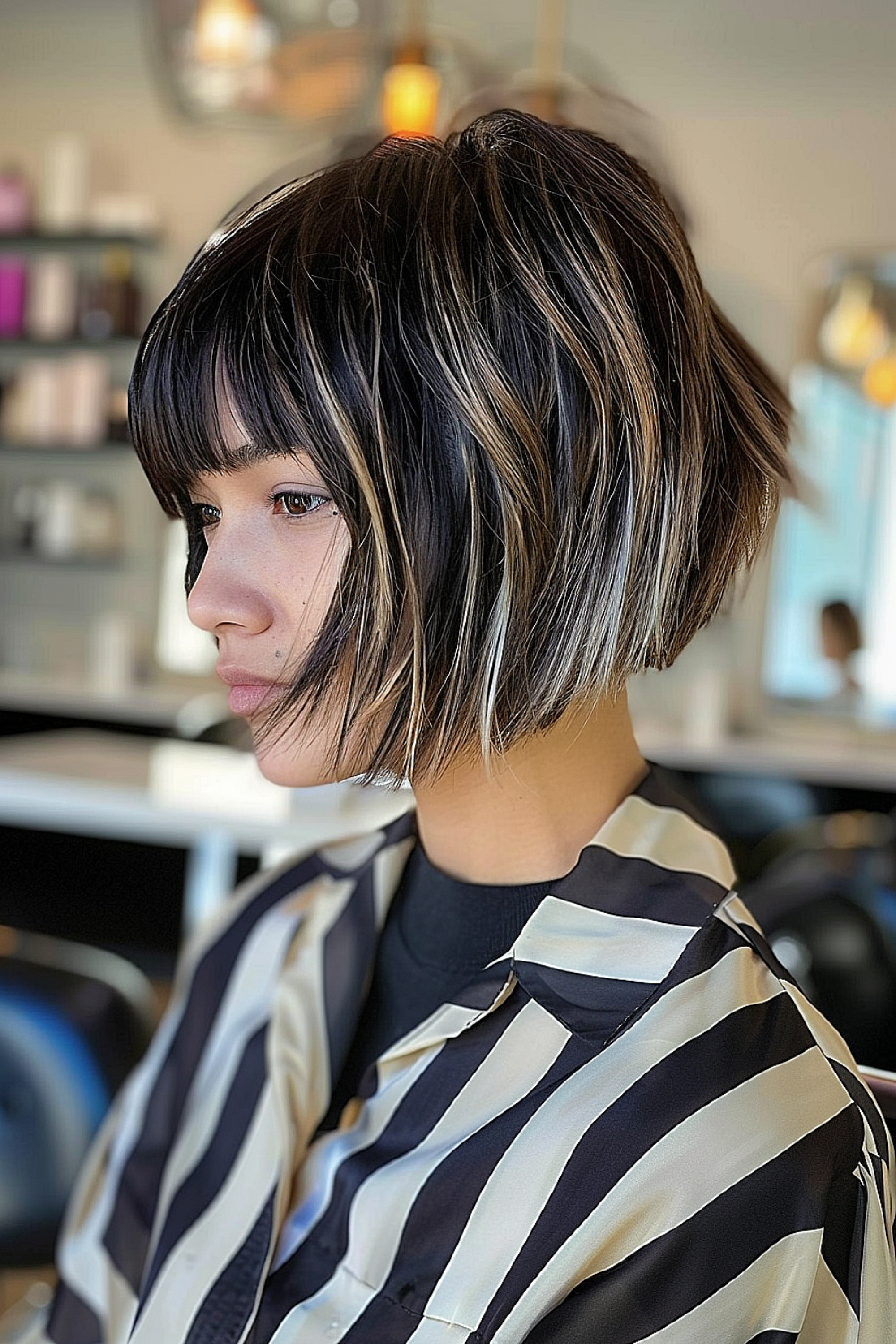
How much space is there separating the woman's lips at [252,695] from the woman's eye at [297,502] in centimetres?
9

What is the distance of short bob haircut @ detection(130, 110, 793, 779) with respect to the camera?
646mm

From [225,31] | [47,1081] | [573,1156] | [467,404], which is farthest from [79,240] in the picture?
[573,1156]

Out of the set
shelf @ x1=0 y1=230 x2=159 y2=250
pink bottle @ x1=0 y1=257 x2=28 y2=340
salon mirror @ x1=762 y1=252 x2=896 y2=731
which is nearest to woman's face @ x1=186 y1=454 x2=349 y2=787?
salon mirror @ x1=762 y1=252 x2=896 y2=731

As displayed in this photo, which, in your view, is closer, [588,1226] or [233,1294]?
[588,1226]

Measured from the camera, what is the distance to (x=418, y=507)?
0.65 m

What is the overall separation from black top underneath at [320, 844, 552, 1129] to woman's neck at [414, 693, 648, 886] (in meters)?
0.02

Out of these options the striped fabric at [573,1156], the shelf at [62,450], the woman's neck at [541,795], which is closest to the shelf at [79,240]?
the shelf at [62,450]

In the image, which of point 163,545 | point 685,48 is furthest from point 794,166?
point 163,545

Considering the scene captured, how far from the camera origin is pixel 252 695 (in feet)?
2.36

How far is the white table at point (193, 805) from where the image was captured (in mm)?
2217

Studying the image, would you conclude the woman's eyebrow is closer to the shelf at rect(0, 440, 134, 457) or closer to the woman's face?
the woman's face

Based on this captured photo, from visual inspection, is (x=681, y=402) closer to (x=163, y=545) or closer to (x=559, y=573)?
(x=559, y=573)

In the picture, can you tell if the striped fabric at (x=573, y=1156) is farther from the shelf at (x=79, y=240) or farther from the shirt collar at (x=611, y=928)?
the shelf at (x=79, y=240)

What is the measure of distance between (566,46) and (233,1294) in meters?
3.53
